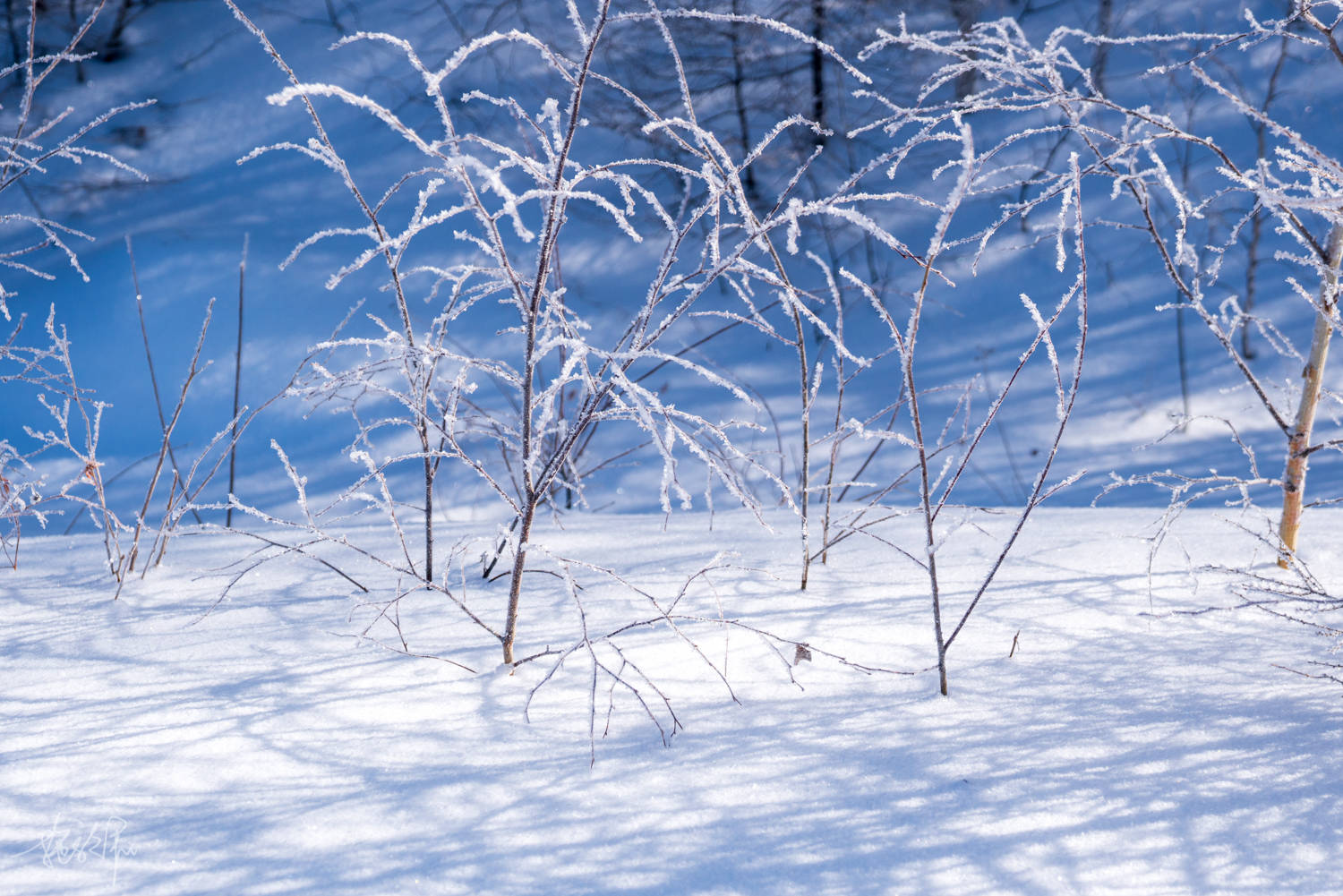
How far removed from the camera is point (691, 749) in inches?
33.9

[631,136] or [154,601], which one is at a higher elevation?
[631,136]

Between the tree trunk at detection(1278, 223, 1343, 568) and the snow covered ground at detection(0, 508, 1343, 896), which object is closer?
the snow covered ground at detection(0, 508, 1343, 896)

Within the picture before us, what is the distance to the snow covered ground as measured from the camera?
2.35 feet

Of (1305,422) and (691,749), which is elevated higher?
(1305,422)

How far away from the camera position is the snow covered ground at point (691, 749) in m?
0.71

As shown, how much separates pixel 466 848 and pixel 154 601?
2.43 ft

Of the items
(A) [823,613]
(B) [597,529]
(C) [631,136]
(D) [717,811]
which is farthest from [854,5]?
(D) [717,811]

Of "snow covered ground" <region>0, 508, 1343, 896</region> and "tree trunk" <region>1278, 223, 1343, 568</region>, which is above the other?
"tree trunk" <region>1278, 223, 1343, 568</region>

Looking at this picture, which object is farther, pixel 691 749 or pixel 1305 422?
pixel 1305 422

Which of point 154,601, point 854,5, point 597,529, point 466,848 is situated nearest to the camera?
point 466,848

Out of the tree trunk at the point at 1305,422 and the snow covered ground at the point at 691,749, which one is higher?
the tree trunk at the point at 1305,422

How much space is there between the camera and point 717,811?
772 millimetres

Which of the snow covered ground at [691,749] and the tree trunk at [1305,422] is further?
the tree trunk at [1305,422]

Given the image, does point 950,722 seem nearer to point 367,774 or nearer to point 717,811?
point 717,811
